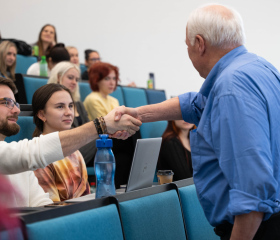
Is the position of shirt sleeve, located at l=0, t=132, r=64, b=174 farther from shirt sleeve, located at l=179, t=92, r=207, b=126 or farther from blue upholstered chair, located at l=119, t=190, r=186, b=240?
shirt sleeve, located at l=179, t=92, r=207, b=126

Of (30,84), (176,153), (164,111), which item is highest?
(30,84)

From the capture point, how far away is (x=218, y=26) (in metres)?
1.21

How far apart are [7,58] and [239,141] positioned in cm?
324

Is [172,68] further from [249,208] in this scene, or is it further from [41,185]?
[249,208]

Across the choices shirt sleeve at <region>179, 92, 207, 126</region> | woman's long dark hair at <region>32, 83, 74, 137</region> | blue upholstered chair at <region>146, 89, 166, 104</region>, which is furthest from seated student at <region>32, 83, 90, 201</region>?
blue upholstered chair at <region>146, 89, 166, 104</region>

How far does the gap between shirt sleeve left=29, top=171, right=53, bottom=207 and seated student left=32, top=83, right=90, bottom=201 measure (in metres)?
0.13

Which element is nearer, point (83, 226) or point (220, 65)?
point (83, 226)

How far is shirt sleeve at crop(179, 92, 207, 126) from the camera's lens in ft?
4.99

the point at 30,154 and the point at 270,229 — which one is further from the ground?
the point at 30,154

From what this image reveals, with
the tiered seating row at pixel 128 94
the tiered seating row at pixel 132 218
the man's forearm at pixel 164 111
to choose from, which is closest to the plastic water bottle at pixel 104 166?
the tiered seating row at pixel 132 218

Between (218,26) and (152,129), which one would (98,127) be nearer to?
(218,26)

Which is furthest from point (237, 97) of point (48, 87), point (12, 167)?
point (48, 87)

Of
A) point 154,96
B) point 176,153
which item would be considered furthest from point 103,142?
point 154,96

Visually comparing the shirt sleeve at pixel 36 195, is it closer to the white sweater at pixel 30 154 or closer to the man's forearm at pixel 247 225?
the white sweater at pixel 30 154
